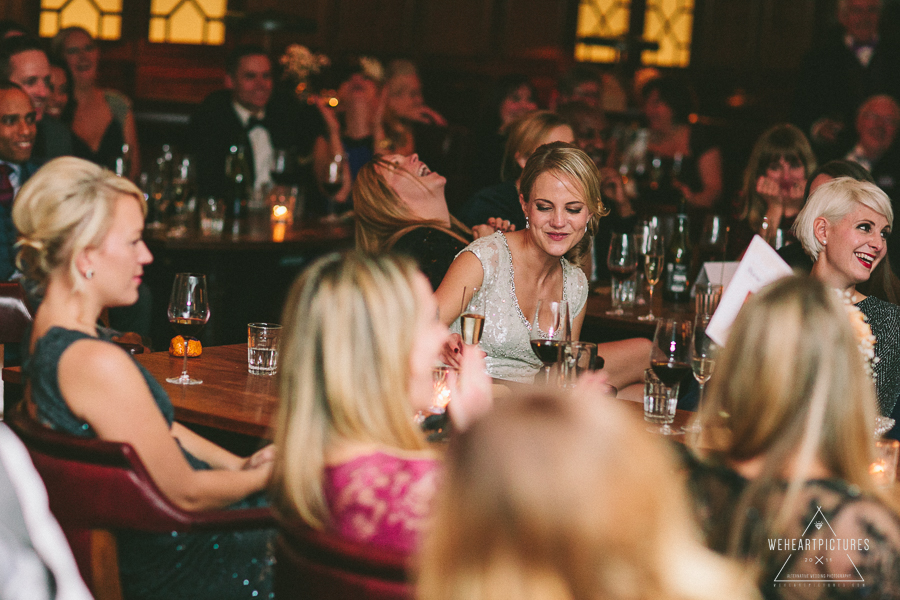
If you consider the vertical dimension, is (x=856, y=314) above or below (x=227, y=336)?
above

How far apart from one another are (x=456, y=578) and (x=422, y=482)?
0.40 metres

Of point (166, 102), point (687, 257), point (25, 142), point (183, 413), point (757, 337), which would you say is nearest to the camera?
point (757, 337)

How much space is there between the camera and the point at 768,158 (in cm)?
439

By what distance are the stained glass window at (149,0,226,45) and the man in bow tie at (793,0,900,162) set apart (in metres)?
4.63

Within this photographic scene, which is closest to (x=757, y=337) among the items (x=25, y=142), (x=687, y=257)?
(x=687, y=257)

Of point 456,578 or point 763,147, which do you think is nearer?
→ point 456,578

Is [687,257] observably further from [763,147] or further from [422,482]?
[422,482]

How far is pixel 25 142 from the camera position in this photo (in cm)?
378

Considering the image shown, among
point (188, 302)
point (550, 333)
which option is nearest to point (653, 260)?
point (550, 333)

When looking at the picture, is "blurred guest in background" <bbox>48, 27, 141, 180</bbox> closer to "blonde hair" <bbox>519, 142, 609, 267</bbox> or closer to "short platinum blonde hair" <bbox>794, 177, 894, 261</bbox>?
"blonde hair" <bbox>519, 142, 609, 267</bbox>

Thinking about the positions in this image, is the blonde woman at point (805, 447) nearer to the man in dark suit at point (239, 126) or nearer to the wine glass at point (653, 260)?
the wine glass at point (653, 260)

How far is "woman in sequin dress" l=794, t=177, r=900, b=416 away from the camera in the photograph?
2547 mm

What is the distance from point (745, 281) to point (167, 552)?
1.29 meters

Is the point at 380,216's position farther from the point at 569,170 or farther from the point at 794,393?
the point at 794,393
